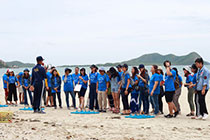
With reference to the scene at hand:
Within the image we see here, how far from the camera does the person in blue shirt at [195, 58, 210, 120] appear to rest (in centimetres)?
907

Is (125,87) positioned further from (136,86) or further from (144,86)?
(144,86)

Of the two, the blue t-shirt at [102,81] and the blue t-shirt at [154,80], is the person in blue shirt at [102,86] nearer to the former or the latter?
the blue t-shirt at [102,81]

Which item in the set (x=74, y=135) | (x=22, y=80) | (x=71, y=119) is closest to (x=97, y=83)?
(x=71, y=119)

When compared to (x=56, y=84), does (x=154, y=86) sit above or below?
below

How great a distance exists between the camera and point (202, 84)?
9.12 m

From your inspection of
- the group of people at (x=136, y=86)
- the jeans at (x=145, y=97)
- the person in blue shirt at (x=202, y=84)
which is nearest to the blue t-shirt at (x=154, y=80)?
the group of people at (x=136, y=86)

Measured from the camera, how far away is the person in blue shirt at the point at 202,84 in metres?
9.07

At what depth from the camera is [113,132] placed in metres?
7.12

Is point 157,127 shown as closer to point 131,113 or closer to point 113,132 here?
point 113,132

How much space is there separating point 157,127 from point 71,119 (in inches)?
104

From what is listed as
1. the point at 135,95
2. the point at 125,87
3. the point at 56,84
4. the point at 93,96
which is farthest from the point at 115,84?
the point at 56,84

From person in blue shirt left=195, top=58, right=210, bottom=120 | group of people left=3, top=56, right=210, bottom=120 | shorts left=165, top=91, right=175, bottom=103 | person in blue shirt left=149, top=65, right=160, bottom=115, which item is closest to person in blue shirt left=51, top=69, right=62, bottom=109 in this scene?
group of people left=3, top=56, right=210, bottom=120

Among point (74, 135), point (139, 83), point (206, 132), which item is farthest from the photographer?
point (139, 83)

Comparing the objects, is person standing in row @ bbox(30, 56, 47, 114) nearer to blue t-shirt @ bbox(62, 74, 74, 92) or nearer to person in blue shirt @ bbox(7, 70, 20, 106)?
blue t-shirt @ bbox(62, 74, 74, 92)
